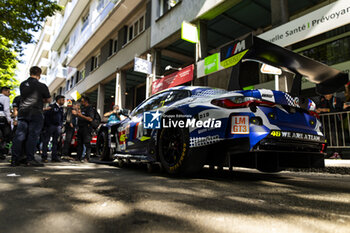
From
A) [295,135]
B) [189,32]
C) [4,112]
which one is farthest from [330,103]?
[4,112]

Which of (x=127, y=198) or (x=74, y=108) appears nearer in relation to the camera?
(x=127, y=198)

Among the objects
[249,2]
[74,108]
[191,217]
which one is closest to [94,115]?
[74,108]

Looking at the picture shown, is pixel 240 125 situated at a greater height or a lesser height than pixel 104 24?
lesser

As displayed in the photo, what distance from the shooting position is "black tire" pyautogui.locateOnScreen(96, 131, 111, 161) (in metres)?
5.88

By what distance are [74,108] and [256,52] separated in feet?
15.7

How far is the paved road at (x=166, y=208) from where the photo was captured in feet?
4.28

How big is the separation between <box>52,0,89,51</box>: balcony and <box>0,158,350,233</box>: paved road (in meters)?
23.3

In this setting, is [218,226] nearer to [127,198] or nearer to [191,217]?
[191,217]

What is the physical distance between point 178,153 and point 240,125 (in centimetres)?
92

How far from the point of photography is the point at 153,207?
5.49ft

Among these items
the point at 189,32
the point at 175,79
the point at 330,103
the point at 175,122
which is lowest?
the point at 175,122

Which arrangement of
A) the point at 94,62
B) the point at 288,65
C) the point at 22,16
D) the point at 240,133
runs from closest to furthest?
the point at 240,133, the point at 288,65, the point at 22,16, the point at 94,62

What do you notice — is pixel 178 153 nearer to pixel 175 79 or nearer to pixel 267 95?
pixel 267 95

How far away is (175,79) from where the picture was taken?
11.2m
